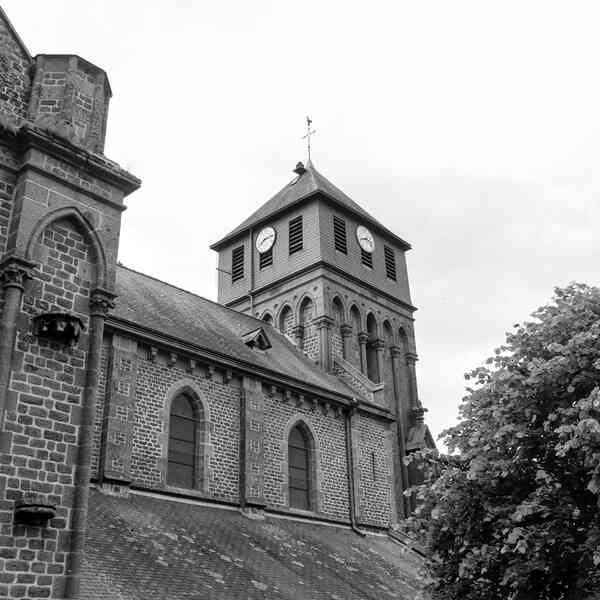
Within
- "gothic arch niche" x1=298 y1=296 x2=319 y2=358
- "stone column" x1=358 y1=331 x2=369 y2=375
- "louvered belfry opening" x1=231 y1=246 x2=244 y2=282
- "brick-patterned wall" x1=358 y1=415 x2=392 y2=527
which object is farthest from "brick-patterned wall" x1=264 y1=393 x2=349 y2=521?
"louvered belfry opening" x1=231 y1=246 x2=244 y2=282

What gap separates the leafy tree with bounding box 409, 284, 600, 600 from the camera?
12.2m

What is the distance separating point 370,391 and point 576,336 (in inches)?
679

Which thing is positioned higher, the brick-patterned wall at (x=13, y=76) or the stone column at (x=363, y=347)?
the stone column at (x=363, y=347)

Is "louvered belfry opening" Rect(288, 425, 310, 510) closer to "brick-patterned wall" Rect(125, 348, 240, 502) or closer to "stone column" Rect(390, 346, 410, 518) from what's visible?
"brick-patterned wall" Rect(125, 348, 240, 502)

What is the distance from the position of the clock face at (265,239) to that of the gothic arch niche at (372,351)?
6093 mm

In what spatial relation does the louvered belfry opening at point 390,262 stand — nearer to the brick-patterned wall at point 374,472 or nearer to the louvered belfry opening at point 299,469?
the brick-patterned wall at point 374,472

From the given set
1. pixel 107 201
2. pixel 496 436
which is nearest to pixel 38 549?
pixel 107 201

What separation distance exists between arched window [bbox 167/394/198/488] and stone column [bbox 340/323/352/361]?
41.3 feet

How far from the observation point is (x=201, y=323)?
83.0 feet

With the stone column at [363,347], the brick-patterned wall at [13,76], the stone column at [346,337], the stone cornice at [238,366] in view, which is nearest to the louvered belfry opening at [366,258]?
the stone column at [363,347]

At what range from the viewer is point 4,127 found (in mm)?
11711

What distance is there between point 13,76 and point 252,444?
12.9 metres

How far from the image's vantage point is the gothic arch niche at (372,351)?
34000 millimetres

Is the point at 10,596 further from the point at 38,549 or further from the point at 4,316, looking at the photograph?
the point at 4,316
